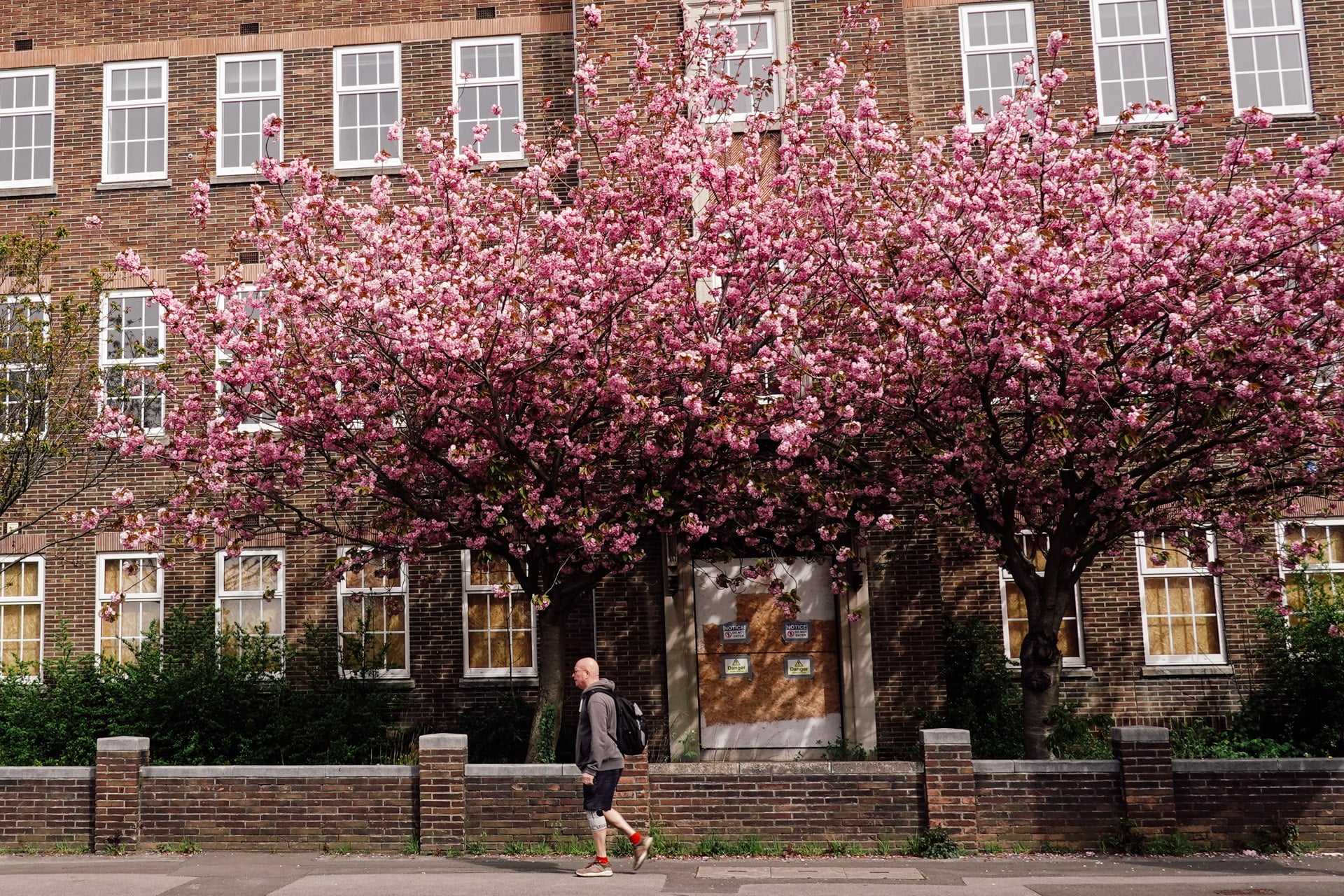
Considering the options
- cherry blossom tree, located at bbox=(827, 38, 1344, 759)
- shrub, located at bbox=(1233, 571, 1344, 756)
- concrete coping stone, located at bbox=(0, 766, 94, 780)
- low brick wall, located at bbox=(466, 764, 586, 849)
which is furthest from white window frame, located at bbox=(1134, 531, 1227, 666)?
concrete coping stone, located at bbox=(0, 766, 94, 780)

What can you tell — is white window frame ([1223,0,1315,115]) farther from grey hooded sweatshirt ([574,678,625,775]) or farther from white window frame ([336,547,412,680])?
white window frame ([336,547,412,680])

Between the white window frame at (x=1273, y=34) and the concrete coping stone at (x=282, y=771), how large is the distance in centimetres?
1390

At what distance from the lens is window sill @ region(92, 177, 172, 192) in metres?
17.7

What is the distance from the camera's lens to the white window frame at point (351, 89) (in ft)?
57.9

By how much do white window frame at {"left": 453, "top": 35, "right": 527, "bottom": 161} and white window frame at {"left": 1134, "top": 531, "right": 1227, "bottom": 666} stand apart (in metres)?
10.1

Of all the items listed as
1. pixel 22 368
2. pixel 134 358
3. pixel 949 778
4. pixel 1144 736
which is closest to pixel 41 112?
pixel 134 358

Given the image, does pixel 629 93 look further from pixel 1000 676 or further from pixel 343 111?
pixel 1000 676

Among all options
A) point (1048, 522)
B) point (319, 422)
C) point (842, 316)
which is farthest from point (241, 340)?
point (1048, 522)

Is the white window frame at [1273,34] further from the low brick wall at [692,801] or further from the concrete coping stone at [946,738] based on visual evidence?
the concrete coping stone at [946,738]

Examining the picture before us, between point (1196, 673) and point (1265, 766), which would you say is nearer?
point (1265, 766)

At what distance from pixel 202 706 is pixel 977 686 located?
31.6 ft

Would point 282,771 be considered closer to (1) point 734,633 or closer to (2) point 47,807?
(2) point 47,807

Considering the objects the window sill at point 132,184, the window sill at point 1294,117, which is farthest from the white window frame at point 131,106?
the window sill at point 1294,117

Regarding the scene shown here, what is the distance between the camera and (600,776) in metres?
10.3
